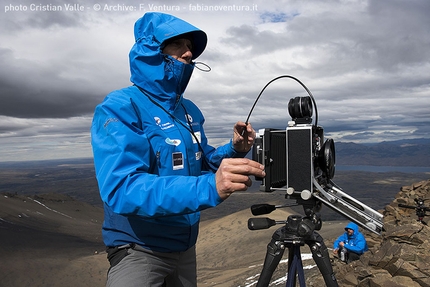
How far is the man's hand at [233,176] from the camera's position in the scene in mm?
1735

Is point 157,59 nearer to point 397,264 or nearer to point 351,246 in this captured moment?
point 397,264

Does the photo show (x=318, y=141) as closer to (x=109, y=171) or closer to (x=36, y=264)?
(x=109, y=171)

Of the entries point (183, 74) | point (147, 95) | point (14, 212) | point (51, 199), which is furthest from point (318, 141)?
point (51, 199)

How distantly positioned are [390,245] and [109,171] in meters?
5.43

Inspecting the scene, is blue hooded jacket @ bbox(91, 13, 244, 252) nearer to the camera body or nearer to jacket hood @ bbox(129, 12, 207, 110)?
jacket hood @ bbox(129, 12, 207, 110)

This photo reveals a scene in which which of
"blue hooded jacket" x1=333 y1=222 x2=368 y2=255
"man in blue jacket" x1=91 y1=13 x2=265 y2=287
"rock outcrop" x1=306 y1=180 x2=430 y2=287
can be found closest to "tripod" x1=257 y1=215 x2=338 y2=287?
"man in blue jacket" x1=91 y1=13 x2=265 y2=287

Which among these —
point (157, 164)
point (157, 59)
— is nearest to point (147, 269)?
point (157, 164)

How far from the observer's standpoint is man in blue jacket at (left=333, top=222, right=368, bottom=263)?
9109mm

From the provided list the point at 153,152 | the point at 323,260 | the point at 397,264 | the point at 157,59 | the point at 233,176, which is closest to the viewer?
the point at 233,176

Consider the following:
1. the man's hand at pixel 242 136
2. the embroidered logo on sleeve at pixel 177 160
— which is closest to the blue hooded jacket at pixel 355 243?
the man's hand at pixel 242 136

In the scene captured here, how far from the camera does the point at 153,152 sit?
2301mm

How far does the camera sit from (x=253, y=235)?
23234 millimetres

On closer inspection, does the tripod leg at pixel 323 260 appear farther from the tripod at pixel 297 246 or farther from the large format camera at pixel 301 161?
the large format camera at pixel 301 161

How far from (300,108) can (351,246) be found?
7.69 metres
